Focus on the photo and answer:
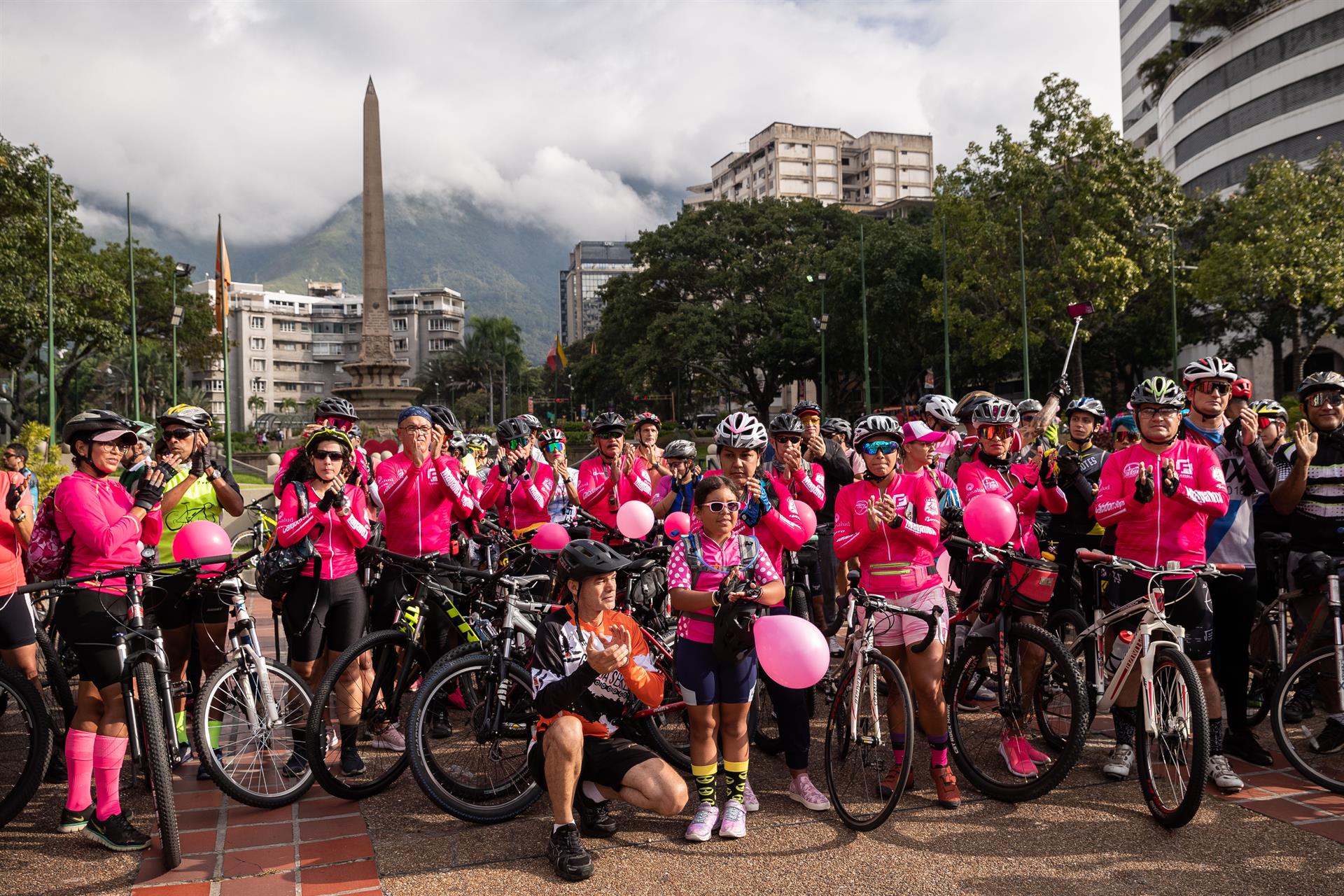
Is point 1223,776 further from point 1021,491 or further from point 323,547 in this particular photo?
point 323,547

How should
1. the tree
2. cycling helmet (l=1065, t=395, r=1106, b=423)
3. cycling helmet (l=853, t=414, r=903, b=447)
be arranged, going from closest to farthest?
cycling helmet (l=853, t=414, r=903, b=447), cycling helmet (l=1065, t=395, r=1106, b=423), the tree

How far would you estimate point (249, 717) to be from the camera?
198 inches

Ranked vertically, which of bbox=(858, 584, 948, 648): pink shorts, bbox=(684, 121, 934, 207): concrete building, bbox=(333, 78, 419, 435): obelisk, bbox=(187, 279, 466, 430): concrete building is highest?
bbox=(684, 121, 934, 207): concrete building

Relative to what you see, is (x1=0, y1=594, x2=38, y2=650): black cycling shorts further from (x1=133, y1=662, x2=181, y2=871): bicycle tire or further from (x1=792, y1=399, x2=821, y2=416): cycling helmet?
(x1=792, y1=399, x2=821, y2=416): cycling helmet

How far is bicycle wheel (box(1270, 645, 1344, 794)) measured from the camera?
5145mm

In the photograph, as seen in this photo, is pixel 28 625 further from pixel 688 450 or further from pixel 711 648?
pixel 688 450

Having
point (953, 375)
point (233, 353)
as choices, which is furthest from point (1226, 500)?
point (233, 353)

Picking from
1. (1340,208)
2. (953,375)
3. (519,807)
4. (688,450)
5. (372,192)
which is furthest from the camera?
(953,375)

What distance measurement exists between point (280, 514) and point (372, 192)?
108ft

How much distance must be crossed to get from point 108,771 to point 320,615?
4.28ft

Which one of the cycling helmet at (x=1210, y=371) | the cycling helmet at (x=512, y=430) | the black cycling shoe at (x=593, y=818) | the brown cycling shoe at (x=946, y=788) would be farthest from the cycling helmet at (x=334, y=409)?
the cycling helmet at (x=1210, y=371)

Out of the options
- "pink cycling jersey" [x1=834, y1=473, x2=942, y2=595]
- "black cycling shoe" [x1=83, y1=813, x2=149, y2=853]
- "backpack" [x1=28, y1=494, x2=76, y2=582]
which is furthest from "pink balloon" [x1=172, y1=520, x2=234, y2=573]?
"pink cycling jersey" [x1=834, y1=473, x2=942, y2=595]

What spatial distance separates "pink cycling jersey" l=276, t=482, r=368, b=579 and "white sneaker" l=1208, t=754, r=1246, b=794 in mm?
4754

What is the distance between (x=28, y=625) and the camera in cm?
532
